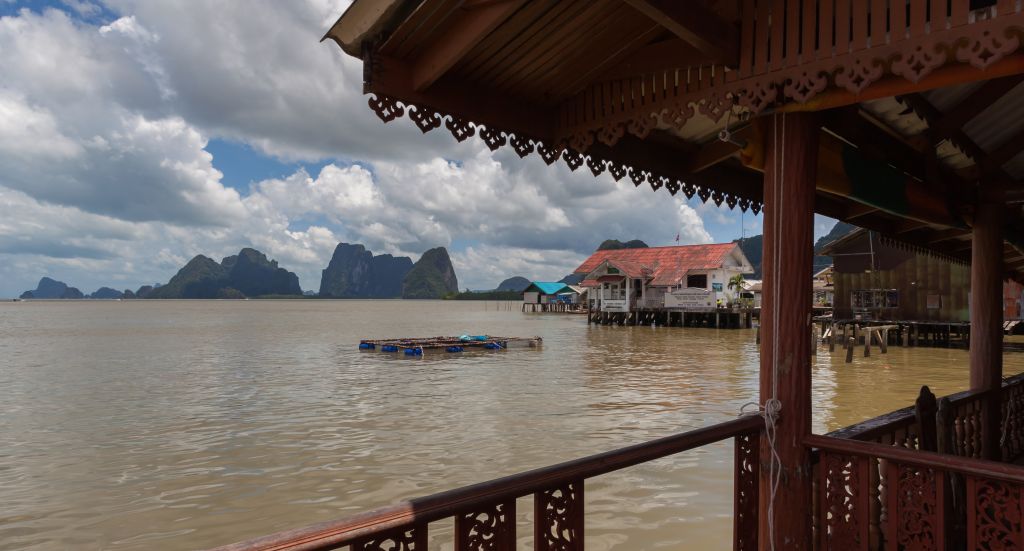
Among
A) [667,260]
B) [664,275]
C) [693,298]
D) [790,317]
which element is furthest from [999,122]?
[667,260]

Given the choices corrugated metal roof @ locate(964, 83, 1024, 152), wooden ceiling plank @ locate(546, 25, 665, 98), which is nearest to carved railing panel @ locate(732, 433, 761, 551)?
wooden ceiling plank @ locate(546, 25, 665, 98)

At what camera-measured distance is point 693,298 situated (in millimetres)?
45469

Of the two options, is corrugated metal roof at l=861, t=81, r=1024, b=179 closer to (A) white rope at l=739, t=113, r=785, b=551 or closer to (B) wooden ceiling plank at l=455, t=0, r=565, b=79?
(A) white rope at l=739, t=113, r=785, b=551

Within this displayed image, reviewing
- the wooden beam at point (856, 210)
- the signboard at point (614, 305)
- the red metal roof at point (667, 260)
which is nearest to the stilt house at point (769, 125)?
the wooden beam at point (856, 210)

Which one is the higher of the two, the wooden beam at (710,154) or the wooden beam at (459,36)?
the wooden beam at (459,36)

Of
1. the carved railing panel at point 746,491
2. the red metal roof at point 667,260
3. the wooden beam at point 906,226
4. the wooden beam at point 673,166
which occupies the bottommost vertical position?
the carved railing panel at point 746,491

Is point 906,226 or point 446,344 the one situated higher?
point 906,226

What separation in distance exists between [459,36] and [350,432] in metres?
10.4

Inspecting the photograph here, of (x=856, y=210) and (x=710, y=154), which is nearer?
(x=710, y=154)

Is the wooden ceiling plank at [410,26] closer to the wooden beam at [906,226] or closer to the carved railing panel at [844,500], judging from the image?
the carved railing panel at [844,500]

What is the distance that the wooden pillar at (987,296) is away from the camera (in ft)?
19.2

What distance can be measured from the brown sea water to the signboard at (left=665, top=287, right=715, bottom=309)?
63.0 ft

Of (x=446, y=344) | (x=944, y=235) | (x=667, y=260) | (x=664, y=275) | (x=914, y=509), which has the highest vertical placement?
(x=667, y=260)

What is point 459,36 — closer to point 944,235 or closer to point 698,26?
point 698,26
